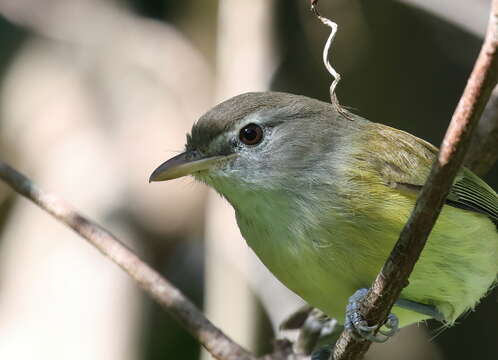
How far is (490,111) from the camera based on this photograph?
3.87 meters

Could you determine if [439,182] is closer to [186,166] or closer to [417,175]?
[417,175]

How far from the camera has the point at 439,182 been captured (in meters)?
2.04

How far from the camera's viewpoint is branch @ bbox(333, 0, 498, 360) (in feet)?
5.97

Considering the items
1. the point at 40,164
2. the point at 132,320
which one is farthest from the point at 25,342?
the point at 40,164

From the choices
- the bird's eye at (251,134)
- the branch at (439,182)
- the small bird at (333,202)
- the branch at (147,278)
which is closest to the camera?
the branch at (439,182)

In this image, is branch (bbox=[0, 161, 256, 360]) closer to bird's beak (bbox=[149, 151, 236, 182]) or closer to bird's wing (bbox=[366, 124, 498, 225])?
bird's beak (bbox=[149, 151, 236, 182])

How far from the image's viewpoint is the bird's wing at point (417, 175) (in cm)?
331

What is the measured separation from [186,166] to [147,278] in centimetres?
49

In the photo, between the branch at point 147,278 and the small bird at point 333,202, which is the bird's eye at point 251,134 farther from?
the branch at point 147,278

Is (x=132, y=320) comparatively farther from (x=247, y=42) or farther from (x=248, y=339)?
(x=247, y=42)

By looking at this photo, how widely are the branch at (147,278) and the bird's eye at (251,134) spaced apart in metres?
0.68

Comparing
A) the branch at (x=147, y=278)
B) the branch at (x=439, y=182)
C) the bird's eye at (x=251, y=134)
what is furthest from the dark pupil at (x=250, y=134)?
the branch at (x=439, y=182)

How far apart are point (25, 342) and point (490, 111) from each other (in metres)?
3.03

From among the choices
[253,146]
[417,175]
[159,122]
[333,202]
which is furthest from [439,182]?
[159,122]
